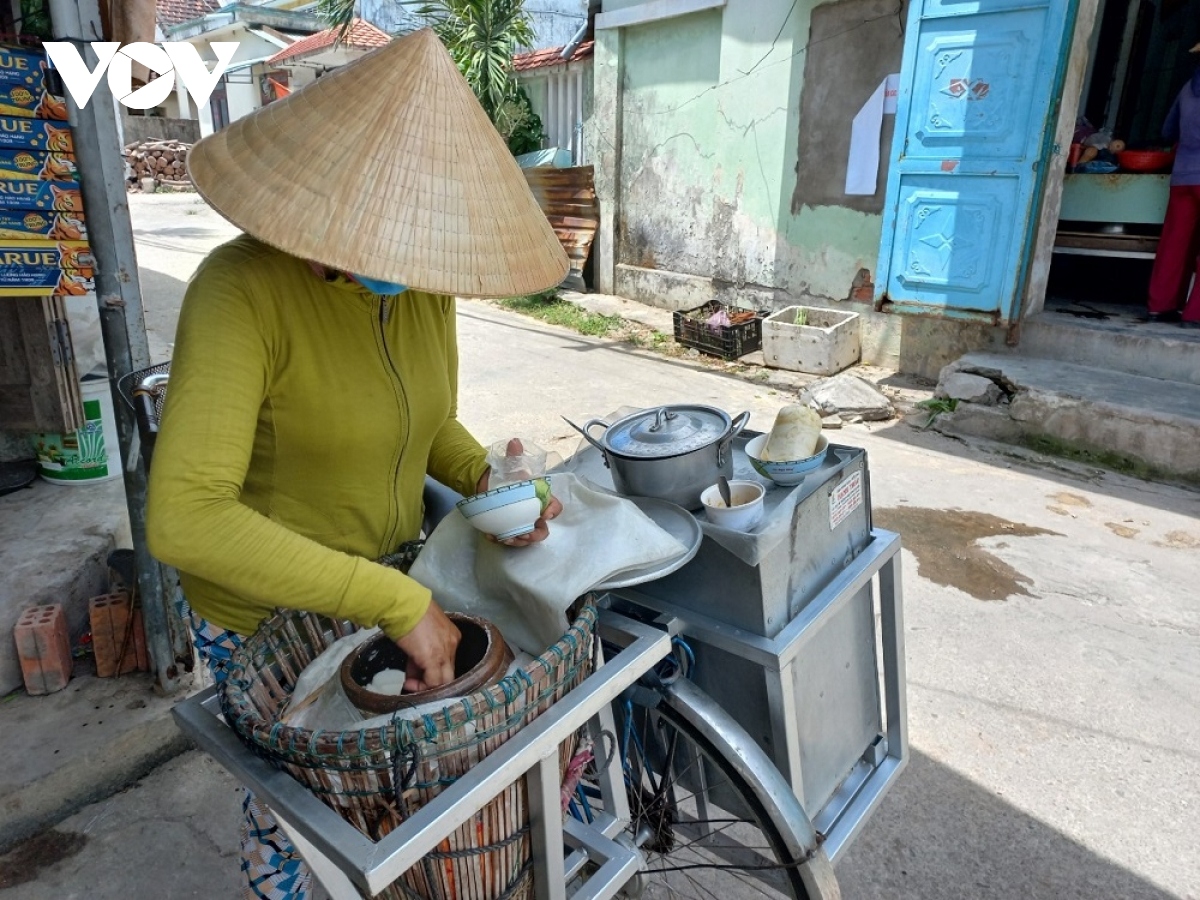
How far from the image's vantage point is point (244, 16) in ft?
62.2

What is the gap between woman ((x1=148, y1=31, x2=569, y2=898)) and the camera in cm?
103

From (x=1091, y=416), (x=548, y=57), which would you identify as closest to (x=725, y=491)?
(x=1091, y=416)

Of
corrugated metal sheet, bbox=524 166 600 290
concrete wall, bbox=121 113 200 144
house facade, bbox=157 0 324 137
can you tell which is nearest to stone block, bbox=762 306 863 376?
corrugated metal sheet, bbox=524 166 600 290

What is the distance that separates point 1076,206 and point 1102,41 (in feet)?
9.28

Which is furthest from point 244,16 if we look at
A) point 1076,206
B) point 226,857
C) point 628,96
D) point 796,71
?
point 226,857

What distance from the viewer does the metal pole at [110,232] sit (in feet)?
6.06

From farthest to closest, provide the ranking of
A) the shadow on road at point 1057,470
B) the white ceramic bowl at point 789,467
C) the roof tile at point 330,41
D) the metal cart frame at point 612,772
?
1. the roof tile at point 330,41
2. the shadow on road at point 1057,470
3. the white ceramic bowl at point 789,467
4. the metal cart frame at point 612,772

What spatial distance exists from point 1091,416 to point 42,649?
15.7ft

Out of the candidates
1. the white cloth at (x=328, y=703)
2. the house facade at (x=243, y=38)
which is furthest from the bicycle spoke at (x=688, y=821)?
the house facade at (x=243, y=38)

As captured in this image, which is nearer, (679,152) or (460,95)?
(460,95)

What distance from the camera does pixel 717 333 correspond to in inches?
250

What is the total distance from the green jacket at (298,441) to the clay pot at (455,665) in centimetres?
5

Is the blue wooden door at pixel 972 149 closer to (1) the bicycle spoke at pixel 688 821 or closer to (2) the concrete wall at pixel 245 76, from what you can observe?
(1) the bicycle spoke at pixel 688 821

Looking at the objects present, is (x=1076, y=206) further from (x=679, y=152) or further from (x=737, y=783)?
(x=737, y=783)
